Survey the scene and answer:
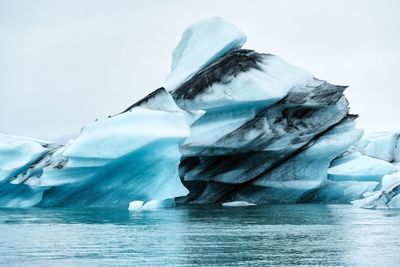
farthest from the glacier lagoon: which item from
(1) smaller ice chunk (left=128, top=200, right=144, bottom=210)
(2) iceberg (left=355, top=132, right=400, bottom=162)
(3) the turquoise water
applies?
(2) iceberg (left=355, top=132, right=400, bottom=162)

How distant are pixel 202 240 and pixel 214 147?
1181 centimetres

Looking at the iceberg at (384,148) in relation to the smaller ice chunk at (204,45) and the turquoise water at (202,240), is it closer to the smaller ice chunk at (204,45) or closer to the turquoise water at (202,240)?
the smaller ice chunk at (204,45)

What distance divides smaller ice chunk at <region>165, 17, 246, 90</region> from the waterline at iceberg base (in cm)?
4

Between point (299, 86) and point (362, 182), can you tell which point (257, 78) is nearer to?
point (299, 86)

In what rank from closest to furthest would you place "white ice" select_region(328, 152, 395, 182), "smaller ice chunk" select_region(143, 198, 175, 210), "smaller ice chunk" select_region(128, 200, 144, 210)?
"smaller ice chunk" select_region(128, 200, 144, 210)
"smaller ice chunk" select_region(143, 198, 175, 210)
"white ice" select_region(328, 152, 395, 182)

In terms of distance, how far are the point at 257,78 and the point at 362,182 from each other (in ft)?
18.5

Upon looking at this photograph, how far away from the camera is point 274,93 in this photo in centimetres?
2373

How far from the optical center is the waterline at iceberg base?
21.6m

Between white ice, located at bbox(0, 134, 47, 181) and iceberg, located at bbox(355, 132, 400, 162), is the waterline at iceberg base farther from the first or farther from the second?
iceberg, located at bbox(355, 132, 400, 162)

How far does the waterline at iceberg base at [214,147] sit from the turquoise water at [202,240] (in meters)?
3.28

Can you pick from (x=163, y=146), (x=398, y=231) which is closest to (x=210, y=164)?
(x=163, y=146)

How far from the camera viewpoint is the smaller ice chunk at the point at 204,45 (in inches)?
1016

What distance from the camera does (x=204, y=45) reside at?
26062 mm

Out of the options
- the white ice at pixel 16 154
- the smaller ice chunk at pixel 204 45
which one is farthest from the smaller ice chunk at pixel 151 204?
the smaller ice chunk at pixel 204 45
